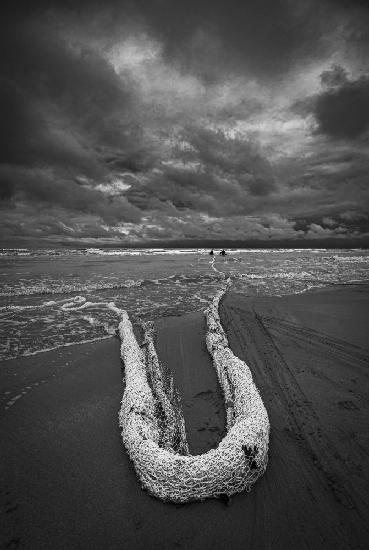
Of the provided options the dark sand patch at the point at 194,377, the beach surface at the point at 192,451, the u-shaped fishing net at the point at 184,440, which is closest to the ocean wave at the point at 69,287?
the dark sand patch at the point at 194,377

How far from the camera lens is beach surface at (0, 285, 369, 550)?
258 centimetres

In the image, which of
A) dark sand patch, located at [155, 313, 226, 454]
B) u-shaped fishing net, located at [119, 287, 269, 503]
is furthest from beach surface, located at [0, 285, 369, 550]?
u-shaped fishing net, located at [119, 287, 269, 503]

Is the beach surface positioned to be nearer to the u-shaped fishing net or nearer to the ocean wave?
the u-shaped fishing net

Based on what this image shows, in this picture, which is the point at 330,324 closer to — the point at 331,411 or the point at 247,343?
the point at 247,343

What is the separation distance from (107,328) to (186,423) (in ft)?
16.6

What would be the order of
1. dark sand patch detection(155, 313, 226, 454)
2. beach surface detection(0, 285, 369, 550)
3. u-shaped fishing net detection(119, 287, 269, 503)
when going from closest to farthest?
beach surface detection(0, 285, 369, 550)
u-shaped fishing net detection(119, 287, 269, 503)
dark sand patch detection(155, 313, 226, 454)

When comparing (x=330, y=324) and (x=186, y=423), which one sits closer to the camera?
(x=186, y=423)

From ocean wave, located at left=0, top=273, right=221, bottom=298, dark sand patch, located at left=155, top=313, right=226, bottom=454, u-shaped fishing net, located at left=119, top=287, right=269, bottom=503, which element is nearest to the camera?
u-shaped fishing net, located at left=119, top=287, right=269, bottom=503

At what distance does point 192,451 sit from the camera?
3.59 metres

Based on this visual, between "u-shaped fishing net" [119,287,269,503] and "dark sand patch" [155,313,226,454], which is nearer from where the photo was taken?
"u-shaped fishing net" [119,287,269,503]

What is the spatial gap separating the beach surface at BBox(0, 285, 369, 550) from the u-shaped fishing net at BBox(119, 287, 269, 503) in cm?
16

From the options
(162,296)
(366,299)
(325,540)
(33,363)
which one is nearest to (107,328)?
(33,363)

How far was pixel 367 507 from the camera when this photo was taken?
2.72 m

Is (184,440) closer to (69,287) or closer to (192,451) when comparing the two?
(192,451)
